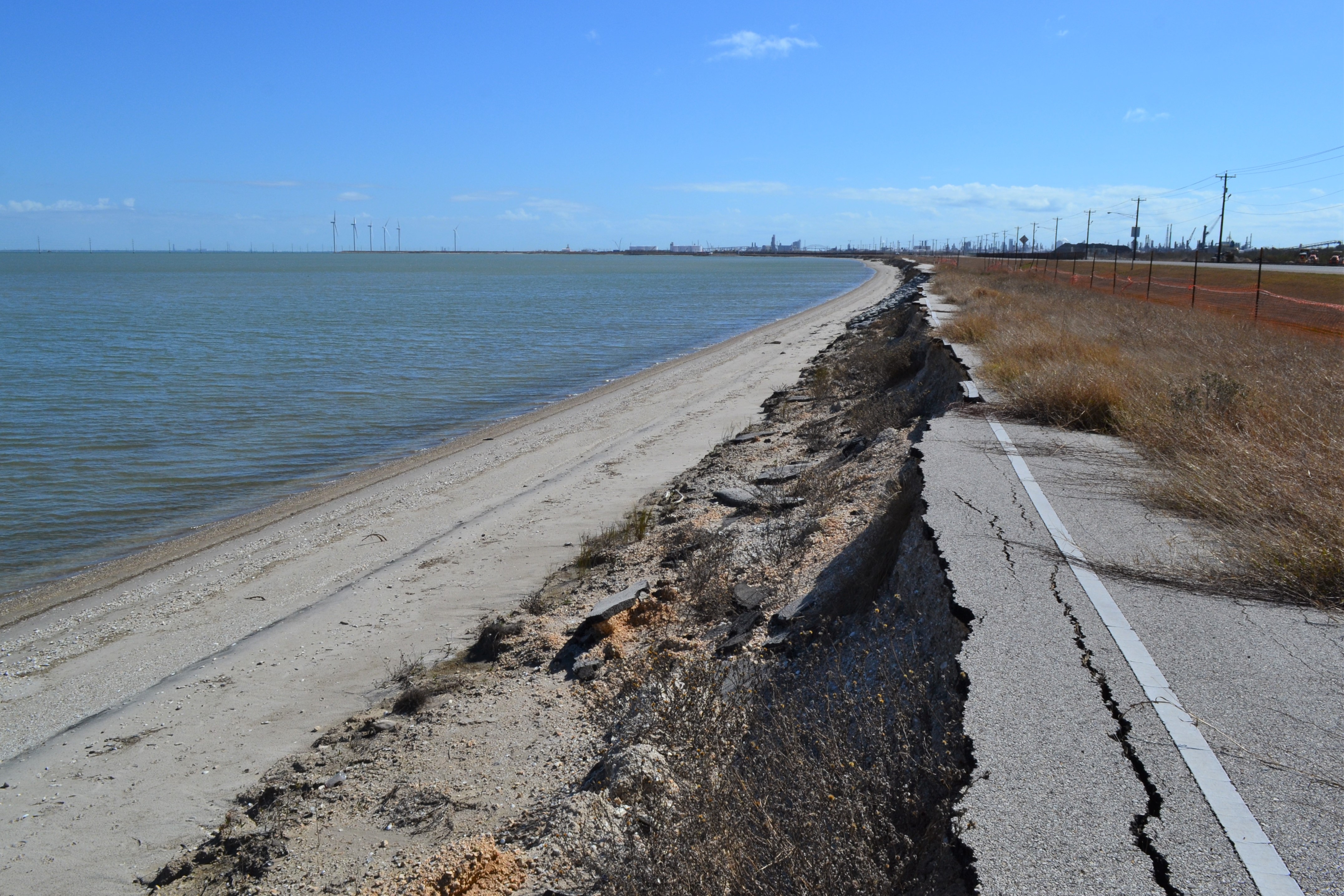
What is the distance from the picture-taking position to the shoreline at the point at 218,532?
388 inches

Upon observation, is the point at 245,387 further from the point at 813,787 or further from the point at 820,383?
the point at 813,787

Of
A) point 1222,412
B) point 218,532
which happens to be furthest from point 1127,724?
point 218,532

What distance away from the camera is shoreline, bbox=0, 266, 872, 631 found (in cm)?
984

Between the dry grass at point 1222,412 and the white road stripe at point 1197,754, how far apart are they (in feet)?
2.75

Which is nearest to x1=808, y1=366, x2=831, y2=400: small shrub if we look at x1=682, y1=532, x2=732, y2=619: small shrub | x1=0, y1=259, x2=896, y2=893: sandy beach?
x1=0, y1=259, x2=896, y2=893: sandy beach

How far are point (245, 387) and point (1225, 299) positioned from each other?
1104 inches

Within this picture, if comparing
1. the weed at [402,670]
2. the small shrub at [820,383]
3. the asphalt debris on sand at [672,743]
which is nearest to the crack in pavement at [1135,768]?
the asphalt debris on sand at [672,743]

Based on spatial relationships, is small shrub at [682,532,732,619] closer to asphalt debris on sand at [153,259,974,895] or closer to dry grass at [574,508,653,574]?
asphalt debris on sand at [153,259,974,895]

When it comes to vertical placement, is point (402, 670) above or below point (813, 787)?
below

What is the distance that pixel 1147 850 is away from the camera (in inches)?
105

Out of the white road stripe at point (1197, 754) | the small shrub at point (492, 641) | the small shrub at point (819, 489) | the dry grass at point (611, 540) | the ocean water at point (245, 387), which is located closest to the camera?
the white road stripe at point (1197, 754)

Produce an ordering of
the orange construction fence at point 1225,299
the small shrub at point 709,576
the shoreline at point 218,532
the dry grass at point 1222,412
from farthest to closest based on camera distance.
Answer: the orange construction fence at point 1225,299 < the shoreline at point 218,532 < the small shrub at point 709,576 < the dry grass at point 1222,412

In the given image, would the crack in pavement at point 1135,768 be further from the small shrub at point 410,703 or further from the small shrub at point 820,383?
the small shrub at point 820,383

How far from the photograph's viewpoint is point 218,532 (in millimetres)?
12078
